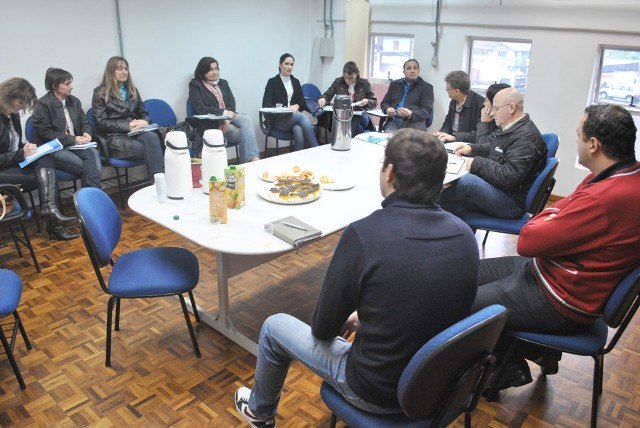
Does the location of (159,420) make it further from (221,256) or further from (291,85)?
(291,85)

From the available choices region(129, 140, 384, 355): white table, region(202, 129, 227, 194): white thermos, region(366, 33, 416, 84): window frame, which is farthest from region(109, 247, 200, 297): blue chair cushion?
region(366, 33, 416, 84): window frame

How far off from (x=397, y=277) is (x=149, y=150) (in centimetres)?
353

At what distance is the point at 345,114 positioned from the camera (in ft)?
11.6

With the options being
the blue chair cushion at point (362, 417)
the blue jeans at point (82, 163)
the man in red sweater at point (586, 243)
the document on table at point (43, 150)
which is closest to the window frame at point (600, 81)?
the man in red sweater at point (586, 243)

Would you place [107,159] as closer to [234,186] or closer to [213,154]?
[213,154]

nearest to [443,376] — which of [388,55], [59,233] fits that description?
[59,233]

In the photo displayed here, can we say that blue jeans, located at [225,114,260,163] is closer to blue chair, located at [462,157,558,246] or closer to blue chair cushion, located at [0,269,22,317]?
blue chair, located at [462,157,558,246]

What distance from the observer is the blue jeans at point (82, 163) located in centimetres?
396

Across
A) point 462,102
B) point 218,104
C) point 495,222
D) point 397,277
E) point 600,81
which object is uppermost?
point 600,81

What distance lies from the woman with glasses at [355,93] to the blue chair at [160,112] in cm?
161

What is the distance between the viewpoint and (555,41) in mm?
4711

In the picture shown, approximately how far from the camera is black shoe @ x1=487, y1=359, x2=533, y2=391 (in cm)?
230

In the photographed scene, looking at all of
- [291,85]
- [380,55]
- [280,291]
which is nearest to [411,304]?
[280,291]

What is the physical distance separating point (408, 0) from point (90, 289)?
433 cm
